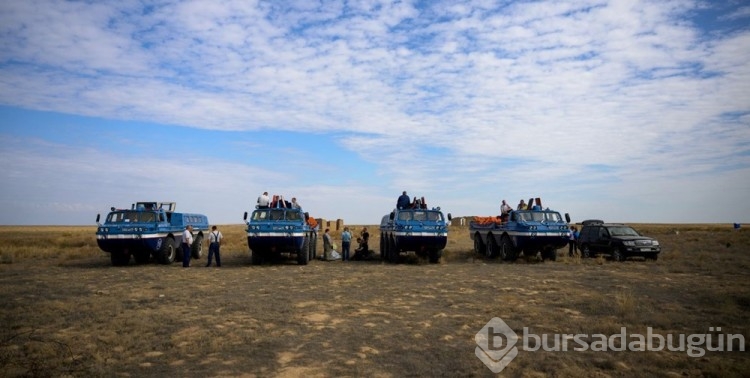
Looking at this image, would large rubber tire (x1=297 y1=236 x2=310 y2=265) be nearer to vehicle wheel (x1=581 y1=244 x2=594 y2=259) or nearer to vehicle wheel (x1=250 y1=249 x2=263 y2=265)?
vehicle wheel (x1=250 y1=249 x2=263 y2=265)

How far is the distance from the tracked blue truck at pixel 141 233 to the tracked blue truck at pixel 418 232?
28.2ft

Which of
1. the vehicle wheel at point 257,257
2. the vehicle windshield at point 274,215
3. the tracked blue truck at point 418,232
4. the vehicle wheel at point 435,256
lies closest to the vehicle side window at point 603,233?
the tracked blue truck at point 418,232

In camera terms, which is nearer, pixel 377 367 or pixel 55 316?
pixel 377 367

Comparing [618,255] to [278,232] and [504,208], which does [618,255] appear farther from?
[278,232]

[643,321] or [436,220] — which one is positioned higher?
[436,220]

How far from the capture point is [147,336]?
23.5 ft

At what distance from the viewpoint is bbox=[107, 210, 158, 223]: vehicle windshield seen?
682 inches

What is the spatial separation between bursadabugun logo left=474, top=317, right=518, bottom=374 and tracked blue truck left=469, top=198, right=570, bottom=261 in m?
10.6

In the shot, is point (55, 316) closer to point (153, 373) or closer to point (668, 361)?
point (153, 373)

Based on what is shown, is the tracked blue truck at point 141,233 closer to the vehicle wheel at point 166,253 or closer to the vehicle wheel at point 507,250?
the vehicle wheel at point 166,253

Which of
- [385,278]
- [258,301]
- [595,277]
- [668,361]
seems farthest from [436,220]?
[668,361]

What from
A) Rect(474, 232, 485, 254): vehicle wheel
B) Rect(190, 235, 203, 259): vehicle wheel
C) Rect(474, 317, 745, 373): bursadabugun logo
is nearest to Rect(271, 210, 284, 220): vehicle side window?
Rect(190, 235, 203, 259): vehicle wheel

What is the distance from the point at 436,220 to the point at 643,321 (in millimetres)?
10684

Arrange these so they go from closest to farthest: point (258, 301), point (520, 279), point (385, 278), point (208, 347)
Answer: point (208, 347) < point (258, 301) < point (520, 279) < point (385, 278)
